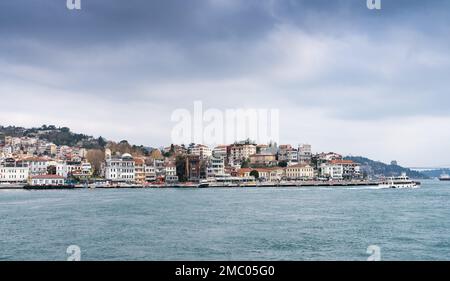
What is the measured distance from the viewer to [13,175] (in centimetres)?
2706

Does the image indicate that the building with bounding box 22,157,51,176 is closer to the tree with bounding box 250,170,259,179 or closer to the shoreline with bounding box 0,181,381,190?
the shoreline with bounding box 0,181,381,190

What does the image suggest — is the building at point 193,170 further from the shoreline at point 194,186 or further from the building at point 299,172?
the building at point 299,172

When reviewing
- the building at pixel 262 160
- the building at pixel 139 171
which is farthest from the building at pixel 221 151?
the building at pixel 139 171

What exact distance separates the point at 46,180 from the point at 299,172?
14944mm

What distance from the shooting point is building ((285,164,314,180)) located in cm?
2923

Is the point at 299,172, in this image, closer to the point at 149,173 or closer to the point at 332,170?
the point at 332,170

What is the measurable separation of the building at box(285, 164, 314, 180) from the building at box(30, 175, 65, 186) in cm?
1345

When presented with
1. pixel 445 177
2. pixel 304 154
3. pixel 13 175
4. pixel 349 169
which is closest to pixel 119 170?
pixel 13 175

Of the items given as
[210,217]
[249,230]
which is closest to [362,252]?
[249,230]

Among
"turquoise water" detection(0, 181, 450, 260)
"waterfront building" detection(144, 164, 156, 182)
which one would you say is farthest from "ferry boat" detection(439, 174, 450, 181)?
"turquoise water" detection(0, 181, 450, 260)

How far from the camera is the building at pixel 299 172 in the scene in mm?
29234
